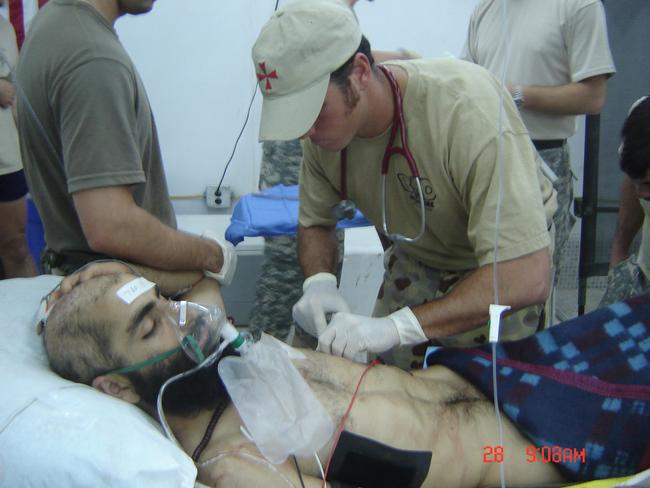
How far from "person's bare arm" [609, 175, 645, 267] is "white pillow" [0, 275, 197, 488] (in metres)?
1.80

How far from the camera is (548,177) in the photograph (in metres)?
1.88

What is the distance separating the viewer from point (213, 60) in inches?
148

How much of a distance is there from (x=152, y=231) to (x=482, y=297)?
2.63 feet

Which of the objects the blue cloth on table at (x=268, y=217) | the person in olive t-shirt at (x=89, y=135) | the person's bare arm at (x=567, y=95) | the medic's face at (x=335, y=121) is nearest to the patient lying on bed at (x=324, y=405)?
the person in olive t-shirt at (x=89, y=135)

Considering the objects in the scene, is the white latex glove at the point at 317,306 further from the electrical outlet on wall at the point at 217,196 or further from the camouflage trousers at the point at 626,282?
the electrical outlet on wall at the point at 217,196

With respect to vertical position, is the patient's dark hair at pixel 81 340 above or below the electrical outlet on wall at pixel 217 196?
above

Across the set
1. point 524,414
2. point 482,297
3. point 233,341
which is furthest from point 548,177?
point 233,341

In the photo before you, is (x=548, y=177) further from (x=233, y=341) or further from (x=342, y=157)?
(x=233, y=341)

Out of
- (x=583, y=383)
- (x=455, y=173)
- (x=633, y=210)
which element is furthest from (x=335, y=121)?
(x=633, y=210)

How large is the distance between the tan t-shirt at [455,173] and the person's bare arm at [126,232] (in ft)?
1.62

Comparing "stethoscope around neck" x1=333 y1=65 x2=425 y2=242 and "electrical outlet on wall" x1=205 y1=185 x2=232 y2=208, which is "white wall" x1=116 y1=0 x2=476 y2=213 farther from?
"stethoscope around neck" x1=333 y1=65 x2=425 y2=242

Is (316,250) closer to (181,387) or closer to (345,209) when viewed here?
(345,209)
